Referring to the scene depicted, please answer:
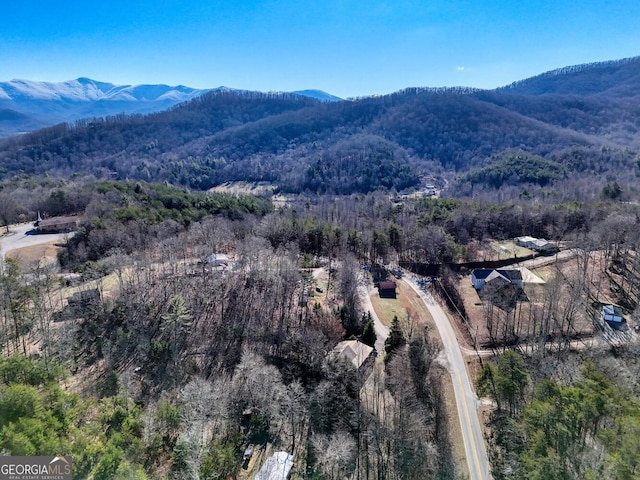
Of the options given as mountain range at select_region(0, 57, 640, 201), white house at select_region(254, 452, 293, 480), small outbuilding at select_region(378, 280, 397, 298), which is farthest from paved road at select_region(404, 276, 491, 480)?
mountain range at select_region(0, 57, 640, 201)

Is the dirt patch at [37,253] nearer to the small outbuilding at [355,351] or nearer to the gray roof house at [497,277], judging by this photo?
the small outbuilding at [355,351]

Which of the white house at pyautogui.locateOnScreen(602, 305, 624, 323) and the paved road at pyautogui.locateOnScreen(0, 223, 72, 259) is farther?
the paved road at pyautogui.locateOnScreen(0, 223, 72, 259)

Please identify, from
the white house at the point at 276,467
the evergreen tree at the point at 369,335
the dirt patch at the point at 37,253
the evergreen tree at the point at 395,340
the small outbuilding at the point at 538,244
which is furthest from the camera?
the small outbuilding at the point at 538,244

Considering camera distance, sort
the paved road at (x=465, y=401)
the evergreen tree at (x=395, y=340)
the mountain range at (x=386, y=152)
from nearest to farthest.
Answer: the paved road at (x=465, y=401) → the evergreen tree at (x=395, y=340) → the mountain range at (x=386, y=152)

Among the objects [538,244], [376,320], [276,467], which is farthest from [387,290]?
[538,244]

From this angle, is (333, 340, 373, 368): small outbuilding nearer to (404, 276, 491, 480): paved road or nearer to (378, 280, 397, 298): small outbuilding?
(404, 276, 491, 480): paved road

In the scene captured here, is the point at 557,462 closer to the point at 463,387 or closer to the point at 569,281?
the point at 463,387

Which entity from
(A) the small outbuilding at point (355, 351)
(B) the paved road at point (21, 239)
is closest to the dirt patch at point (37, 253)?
(B) the paved road at point (21, 239)
